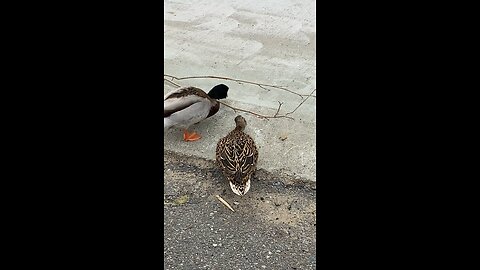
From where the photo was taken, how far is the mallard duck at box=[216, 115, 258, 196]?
329 cm

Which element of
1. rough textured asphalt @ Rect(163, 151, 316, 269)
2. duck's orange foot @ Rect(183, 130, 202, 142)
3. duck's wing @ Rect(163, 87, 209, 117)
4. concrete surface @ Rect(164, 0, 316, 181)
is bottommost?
duck's orange foot @ Rect(183, 130, 202, 142)

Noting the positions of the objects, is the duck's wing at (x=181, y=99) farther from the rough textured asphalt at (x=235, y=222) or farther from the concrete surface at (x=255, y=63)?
the rough textured asphalt at (x=235, y=222)

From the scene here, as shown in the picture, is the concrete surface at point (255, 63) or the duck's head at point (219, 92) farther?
the duck's head at point (219, 92)

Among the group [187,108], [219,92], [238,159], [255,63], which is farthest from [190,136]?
[255,63]

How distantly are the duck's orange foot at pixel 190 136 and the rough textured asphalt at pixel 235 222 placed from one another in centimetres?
25

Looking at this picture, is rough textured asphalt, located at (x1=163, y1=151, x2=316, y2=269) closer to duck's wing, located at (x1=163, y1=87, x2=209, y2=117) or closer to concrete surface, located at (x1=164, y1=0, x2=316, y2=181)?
concrete surface, located at (x1=164, y1=0, x2=316, y2=181)

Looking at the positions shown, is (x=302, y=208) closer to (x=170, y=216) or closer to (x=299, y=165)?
(x=299, y=165)

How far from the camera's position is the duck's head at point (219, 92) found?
4.11 m

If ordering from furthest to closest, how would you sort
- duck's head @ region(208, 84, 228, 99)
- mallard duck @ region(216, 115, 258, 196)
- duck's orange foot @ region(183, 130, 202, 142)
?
duck's head @ region(208, 84, 228, 99) → duck's orange foot @ region(183, 130, 202, 142) → mallard duck @ region(216, 115, 258, 196)

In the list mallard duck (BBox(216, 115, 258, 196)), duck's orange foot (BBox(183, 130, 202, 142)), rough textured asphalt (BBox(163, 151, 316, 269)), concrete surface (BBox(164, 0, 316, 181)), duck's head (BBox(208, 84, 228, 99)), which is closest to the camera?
rough textured asphalt (BBox(163, 151, 316, 269))

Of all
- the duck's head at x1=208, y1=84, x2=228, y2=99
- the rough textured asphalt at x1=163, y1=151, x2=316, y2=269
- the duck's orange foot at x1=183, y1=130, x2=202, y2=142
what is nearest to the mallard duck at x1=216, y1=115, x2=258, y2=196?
the rough textured asphalt at x1=163, y1=151, x2=316, y2=269

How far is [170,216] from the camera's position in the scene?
3.16 m

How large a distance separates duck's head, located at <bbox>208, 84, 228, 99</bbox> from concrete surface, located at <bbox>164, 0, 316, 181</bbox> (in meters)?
0.09

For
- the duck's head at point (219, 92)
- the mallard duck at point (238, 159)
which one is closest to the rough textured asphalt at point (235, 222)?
the mallard duck at point (238, 159)
